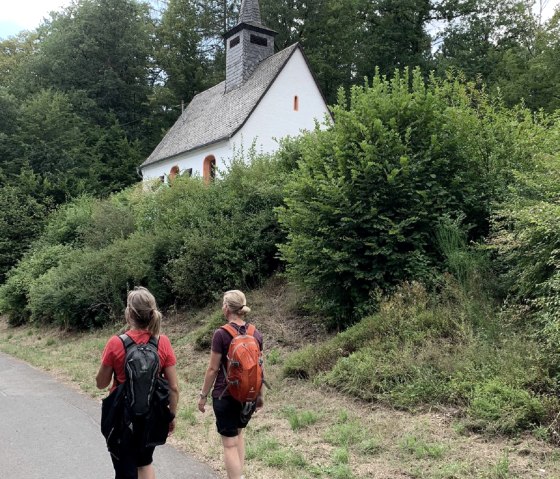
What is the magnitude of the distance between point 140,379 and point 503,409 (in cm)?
396

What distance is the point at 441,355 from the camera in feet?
22.8

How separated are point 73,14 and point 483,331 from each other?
51476mm

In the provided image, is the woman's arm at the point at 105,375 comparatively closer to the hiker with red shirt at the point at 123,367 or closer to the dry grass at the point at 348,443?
the hiker with red shirt at the point at 123,367

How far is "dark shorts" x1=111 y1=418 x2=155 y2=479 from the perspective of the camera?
3.81m

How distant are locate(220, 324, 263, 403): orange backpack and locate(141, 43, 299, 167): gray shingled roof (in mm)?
22249

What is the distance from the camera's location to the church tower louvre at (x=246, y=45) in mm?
30656

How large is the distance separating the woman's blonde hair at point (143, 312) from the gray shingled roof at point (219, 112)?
74.1ft

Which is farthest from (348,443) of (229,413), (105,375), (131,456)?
(105,375)

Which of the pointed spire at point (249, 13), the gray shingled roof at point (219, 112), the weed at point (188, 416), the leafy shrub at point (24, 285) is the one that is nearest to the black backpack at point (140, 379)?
the weed at point (188, 416)

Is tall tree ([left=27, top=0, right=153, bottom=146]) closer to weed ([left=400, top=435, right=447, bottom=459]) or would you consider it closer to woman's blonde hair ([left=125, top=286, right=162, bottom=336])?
weed ([left=400, top=435, right=447, bottom=459])

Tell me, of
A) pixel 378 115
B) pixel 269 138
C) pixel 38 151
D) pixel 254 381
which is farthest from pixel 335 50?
pixel 254 381

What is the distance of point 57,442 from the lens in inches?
249

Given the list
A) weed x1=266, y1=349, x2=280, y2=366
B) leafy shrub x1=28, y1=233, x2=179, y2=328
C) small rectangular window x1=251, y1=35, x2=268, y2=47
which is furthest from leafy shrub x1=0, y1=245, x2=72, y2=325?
small rectangular window x1=251, y1=35, x2=268, y2=47

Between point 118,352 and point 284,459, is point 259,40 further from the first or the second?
point 118,352
